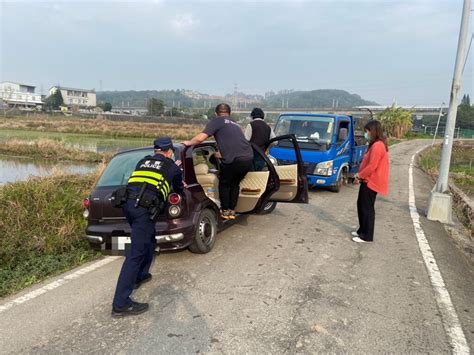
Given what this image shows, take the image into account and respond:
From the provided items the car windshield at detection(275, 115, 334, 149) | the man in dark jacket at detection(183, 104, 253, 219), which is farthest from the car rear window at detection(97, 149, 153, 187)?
the car windshield at detection(275, 115, 334, 149)

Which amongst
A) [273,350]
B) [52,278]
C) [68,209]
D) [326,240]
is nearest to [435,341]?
[273,350]

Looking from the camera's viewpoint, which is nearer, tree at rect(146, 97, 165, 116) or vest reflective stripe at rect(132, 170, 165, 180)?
vest reflective stripe at rect(132, 170, 165, 180)

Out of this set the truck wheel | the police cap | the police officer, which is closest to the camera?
the police officer

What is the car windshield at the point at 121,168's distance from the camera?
16.5ft

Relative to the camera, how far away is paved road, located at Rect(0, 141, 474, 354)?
10.3 ft

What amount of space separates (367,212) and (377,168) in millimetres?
717

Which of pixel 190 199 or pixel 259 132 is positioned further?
pixel 259 132

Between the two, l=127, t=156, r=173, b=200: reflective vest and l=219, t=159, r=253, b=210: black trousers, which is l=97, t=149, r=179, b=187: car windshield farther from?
l=127, t=156, r=173, b=200: reflective vest

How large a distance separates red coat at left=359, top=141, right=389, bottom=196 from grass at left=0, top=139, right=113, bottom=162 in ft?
47.9

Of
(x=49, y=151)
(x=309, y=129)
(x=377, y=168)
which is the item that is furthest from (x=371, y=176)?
(x=49, y=151)

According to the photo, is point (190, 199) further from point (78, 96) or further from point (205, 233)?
point (78, 96)

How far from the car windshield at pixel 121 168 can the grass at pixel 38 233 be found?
44.8 inches

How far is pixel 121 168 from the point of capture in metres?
5.18

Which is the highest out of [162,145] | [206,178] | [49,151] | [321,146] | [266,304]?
[162,145]
